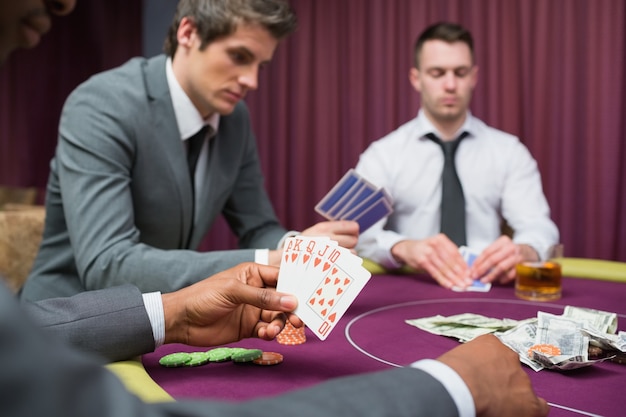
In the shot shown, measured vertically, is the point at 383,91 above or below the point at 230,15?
below

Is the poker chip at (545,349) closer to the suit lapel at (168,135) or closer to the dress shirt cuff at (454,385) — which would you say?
the dress shirt cuff at (454,385)

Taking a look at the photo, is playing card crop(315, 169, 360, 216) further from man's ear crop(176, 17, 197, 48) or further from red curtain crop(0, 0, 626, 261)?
red curtain crop(0, 0, 626, 261)

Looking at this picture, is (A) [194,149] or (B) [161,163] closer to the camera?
(B) [161,163]

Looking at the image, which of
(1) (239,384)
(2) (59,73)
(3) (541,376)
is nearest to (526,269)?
(3) (541,376)

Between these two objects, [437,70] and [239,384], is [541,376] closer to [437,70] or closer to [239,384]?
[239,384]

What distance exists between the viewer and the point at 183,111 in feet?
6.79

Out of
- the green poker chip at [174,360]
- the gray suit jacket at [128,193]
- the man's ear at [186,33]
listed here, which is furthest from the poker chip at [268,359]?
the man's ear at [186,33]

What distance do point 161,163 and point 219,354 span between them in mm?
956

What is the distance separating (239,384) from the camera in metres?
1.04

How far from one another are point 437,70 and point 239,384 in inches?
101

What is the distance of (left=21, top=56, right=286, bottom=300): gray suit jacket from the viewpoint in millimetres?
1670

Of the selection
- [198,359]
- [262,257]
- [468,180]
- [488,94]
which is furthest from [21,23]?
[488,94]

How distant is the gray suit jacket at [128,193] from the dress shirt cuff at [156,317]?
0.42m

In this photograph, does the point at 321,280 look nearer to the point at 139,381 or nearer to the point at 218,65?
the point at 139,381
